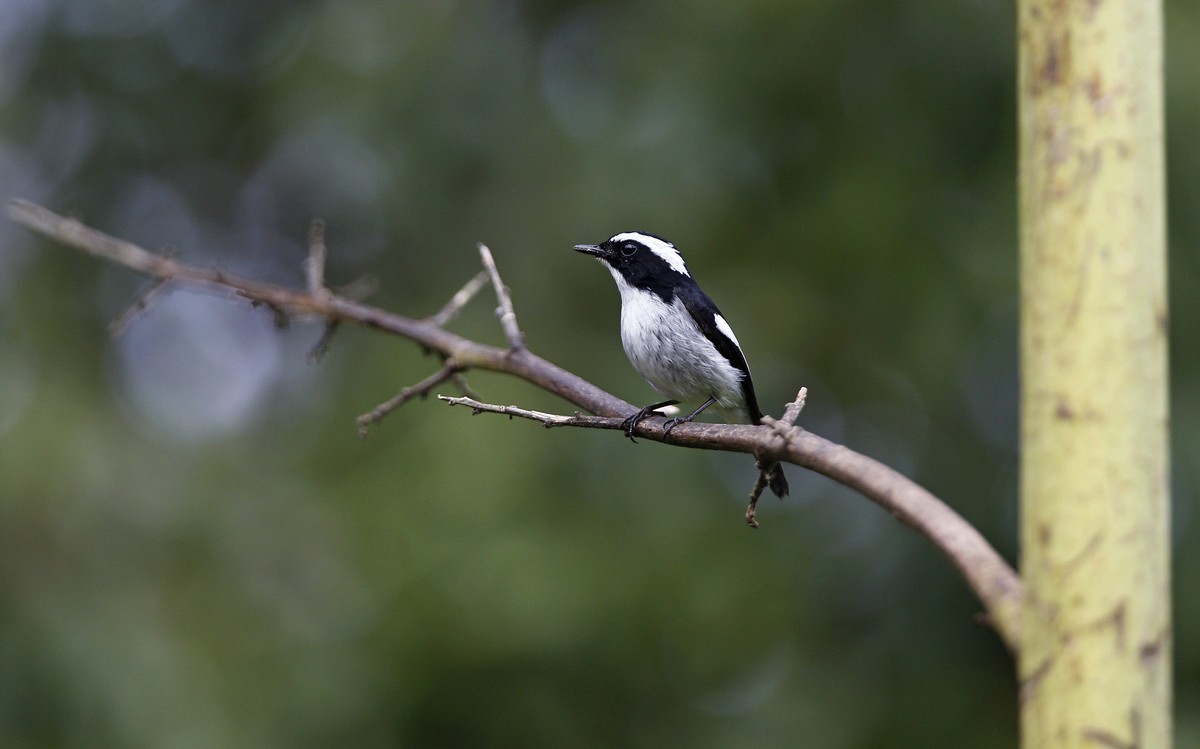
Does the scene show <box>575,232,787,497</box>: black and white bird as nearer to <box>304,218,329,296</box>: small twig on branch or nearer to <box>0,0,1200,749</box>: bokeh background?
<box>304,218,329,296</box>: small twig on branch

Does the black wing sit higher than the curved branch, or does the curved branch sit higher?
the black wing

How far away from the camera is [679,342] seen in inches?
190

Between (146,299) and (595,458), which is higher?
(595,458)

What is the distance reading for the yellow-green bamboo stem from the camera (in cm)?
123

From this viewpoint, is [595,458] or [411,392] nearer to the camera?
[411,392]

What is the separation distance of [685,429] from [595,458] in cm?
529

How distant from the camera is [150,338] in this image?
955 centimetres

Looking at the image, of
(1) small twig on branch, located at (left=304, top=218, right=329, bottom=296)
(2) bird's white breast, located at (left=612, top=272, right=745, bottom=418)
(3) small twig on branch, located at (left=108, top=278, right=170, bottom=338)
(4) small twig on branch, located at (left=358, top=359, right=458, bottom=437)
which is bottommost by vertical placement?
(4) small twig on branch, located at (left=358, top=359, right=458, bottom=437)

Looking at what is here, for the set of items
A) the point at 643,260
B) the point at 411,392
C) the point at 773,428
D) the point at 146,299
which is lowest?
the point at 773,428

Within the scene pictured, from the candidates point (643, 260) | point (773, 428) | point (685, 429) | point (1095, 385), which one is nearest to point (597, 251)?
point (643, 260)

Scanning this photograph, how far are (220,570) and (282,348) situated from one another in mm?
2450

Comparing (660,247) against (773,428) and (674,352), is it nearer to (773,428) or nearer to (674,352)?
(674,352)

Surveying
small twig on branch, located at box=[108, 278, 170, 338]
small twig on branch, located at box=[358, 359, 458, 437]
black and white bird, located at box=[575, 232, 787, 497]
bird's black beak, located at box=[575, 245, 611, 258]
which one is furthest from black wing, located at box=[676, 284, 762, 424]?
small twig on branch, located at box=[108, 278, 170, 338]

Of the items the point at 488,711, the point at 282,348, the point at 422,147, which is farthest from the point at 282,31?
the point at 488,711
